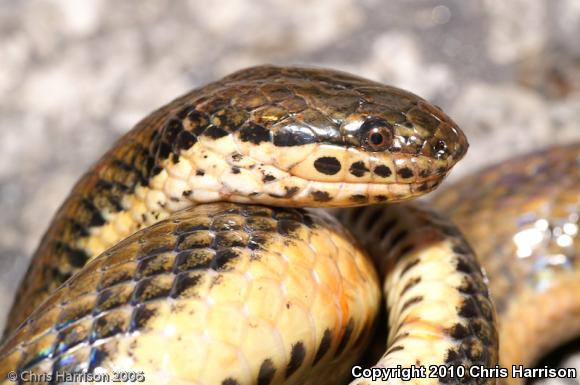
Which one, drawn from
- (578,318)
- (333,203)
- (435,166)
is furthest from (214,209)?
(578,318)

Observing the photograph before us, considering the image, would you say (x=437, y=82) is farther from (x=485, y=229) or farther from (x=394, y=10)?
(x=485, y=229)

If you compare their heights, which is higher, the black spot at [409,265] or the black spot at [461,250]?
the black spot at [461,250]

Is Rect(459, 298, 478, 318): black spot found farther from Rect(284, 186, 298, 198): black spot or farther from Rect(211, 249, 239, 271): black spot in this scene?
Rect(211, 249, 239, 271): black spot

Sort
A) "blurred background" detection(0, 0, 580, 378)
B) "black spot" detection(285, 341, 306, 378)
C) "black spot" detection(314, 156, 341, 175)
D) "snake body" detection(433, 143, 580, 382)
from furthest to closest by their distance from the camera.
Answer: "blurred background" detection(0, 0, 580, 378) → "snake body" detection(433, 143, 580, 382) → "black spot" detection(314, 156, 341, 175) → "black spot" detection(285, 341, 306, 378)

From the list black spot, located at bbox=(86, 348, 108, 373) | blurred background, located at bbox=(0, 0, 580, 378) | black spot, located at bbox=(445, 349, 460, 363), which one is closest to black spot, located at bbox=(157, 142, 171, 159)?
black spot, located at bbox=(86, 348, 108, 373)

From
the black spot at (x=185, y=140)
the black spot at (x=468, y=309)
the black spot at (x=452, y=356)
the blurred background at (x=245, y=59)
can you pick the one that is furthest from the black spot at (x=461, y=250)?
the blurred background at (x=245, y=59)

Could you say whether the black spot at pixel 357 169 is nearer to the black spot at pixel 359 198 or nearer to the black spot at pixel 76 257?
the black spot at pixel 359 198
